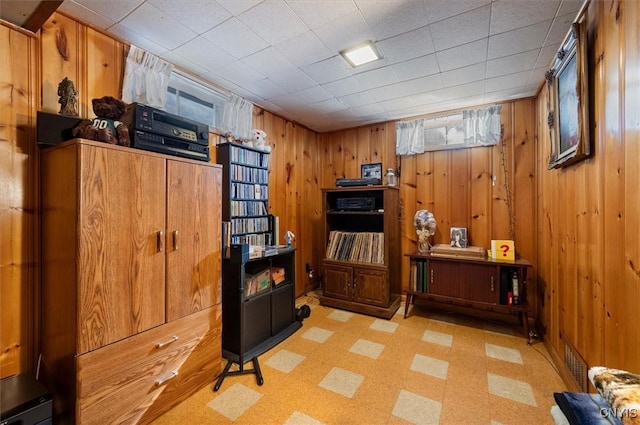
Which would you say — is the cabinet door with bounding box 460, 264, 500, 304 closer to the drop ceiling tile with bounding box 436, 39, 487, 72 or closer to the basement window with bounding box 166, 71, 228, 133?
the drop ceiling tile with bounding box 436, 39, 487, 72

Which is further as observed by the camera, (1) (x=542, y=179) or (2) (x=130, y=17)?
(1) (x=542, y=179)

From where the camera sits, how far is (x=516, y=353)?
224 centimetres

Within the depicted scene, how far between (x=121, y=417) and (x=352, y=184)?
274cm

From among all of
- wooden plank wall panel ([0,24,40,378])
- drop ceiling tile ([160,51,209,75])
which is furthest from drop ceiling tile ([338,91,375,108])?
wooden plank wall panel ([0,24,40,378])

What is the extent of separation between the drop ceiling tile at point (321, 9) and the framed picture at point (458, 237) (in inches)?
97.9

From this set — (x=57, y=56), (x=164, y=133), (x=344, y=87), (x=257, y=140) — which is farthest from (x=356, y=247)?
(x=57, y=56)

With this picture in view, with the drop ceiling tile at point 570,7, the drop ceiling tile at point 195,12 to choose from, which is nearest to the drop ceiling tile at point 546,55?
the drop ceiling tile at point 570,7

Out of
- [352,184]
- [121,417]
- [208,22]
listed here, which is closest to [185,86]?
[208,22]

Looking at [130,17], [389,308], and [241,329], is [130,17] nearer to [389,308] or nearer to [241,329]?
[241,329]

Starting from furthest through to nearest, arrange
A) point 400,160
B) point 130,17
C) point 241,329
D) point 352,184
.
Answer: point 400,160, point 352,184, point 241,329, point 130,17

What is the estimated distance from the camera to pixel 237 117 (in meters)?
2.71

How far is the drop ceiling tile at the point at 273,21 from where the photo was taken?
5.18ft

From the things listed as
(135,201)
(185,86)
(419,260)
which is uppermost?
(185,86)

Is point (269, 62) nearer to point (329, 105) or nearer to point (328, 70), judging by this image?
point (328, 70)
